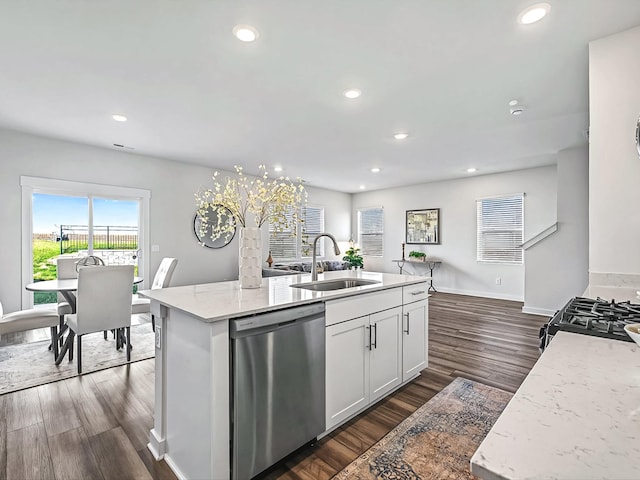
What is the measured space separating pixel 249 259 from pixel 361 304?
888 mm

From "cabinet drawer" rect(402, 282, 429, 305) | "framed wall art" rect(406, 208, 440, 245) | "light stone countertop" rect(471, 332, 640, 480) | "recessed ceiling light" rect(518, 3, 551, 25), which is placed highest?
"recessed ceiling light" rect(518, 3, 551, 25)

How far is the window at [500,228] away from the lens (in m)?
6.31

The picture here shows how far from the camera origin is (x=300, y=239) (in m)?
7.74

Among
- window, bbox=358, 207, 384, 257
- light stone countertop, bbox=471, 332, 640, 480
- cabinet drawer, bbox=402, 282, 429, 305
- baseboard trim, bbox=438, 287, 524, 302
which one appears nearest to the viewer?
light stone countertop, bbox=471, 332, 640, 480

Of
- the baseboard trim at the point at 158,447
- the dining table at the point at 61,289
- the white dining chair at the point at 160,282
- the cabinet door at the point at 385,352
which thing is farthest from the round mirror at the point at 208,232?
the baseboard trim at the point at 158,447

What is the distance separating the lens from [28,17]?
199 centimetres

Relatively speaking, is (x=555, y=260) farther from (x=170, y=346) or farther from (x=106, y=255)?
(x=106, y=255)

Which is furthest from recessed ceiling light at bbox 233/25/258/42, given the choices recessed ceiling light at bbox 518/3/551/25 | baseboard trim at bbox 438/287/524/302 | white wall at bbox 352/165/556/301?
baseboard trim at bbox 438/287/524/302

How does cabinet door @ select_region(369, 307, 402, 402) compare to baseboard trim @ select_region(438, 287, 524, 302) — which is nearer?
cabinet door @ select_region(369, 307, 402, 402)

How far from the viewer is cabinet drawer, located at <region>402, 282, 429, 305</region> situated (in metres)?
2.65

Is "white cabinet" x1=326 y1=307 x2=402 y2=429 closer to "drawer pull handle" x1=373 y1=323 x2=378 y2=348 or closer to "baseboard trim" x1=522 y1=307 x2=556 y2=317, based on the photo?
"drawer pull handle" x1=373 y1=323 x2=378 y2=348

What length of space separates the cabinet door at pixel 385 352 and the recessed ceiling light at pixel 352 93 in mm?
2036

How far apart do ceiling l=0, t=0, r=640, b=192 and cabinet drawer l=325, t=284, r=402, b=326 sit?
1833mm

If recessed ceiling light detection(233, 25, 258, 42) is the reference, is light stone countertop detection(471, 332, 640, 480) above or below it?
below
